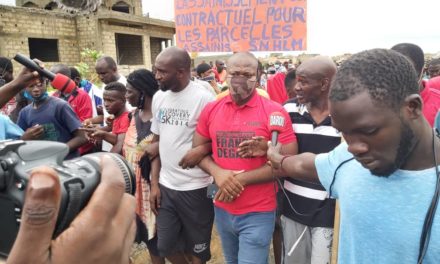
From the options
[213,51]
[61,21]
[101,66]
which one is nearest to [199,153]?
[213,51]

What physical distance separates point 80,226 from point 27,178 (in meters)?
0.16

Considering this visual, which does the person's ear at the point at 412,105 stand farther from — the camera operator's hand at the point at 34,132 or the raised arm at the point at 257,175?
the camera operator's hand at the point at 34,132

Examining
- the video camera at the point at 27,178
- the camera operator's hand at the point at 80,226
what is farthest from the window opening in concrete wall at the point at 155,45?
the camera operator's hand at the point at 80,226

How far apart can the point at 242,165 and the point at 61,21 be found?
736 inches

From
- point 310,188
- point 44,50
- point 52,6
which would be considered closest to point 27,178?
point 310,188

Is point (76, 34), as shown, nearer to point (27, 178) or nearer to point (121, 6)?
point (121, 6)

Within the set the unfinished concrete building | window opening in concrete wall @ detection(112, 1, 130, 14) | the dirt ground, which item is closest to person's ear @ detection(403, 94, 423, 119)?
the dirt ground

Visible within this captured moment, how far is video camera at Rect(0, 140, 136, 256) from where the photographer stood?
0.79 meters

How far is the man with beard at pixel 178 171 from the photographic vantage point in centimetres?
281

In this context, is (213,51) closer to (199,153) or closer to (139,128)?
(139,128)

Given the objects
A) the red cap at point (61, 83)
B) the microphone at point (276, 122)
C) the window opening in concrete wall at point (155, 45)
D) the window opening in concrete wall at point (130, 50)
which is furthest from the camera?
the window opening in concrete wall at point (155, 45)

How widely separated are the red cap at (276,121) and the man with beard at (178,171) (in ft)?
2.16

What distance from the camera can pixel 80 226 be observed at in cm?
76

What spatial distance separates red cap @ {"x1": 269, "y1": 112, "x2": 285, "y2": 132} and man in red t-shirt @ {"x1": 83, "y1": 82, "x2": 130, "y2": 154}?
4.98ft
